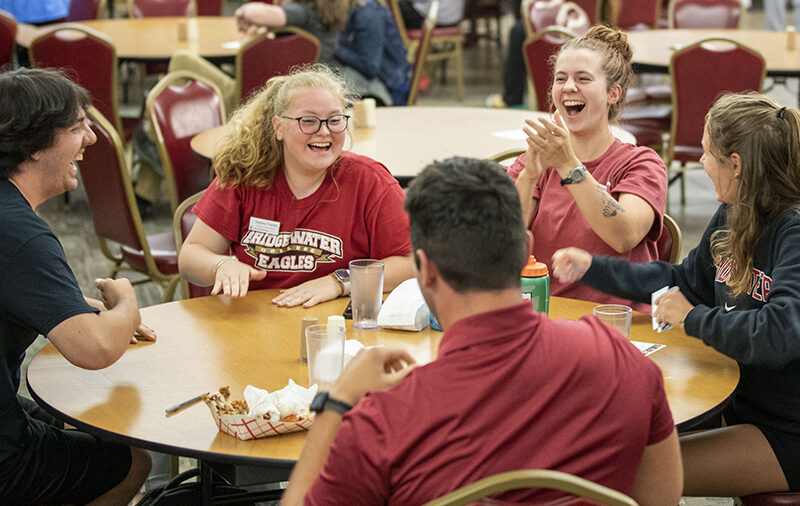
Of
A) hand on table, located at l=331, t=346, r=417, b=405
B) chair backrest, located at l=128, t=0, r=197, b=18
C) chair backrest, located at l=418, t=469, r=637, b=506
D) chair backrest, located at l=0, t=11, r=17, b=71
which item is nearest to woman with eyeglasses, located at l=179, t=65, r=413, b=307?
hand on table, located at l=331, t=346, r=417, b=405

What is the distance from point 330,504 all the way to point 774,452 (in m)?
Answer: 1.15

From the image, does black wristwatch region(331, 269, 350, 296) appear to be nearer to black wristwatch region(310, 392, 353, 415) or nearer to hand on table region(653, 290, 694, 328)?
hand on table region(653, 290, 694, 328)

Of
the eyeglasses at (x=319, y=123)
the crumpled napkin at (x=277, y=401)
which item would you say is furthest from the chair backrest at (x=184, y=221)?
the crumpled napkin at (x=277, y=401)

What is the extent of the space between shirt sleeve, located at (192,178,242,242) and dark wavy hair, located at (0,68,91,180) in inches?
25.7

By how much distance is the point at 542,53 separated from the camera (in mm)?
5566

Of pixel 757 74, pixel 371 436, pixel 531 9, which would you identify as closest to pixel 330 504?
pixel 371 436

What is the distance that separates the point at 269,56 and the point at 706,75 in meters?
2.27

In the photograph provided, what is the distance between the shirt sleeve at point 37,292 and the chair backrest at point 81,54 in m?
3.55

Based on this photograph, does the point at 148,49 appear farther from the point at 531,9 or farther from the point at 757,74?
the point at 757,74

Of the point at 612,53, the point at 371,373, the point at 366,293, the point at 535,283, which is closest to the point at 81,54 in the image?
the point at 612,53

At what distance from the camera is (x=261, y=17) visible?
5523mm

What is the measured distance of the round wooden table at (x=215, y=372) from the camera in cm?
170

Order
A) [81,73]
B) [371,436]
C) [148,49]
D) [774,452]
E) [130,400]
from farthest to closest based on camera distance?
[148,49] → [81,73] → [774,452] → [130,400] → [371,436]

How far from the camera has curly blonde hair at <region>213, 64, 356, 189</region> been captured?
267 centimetres
